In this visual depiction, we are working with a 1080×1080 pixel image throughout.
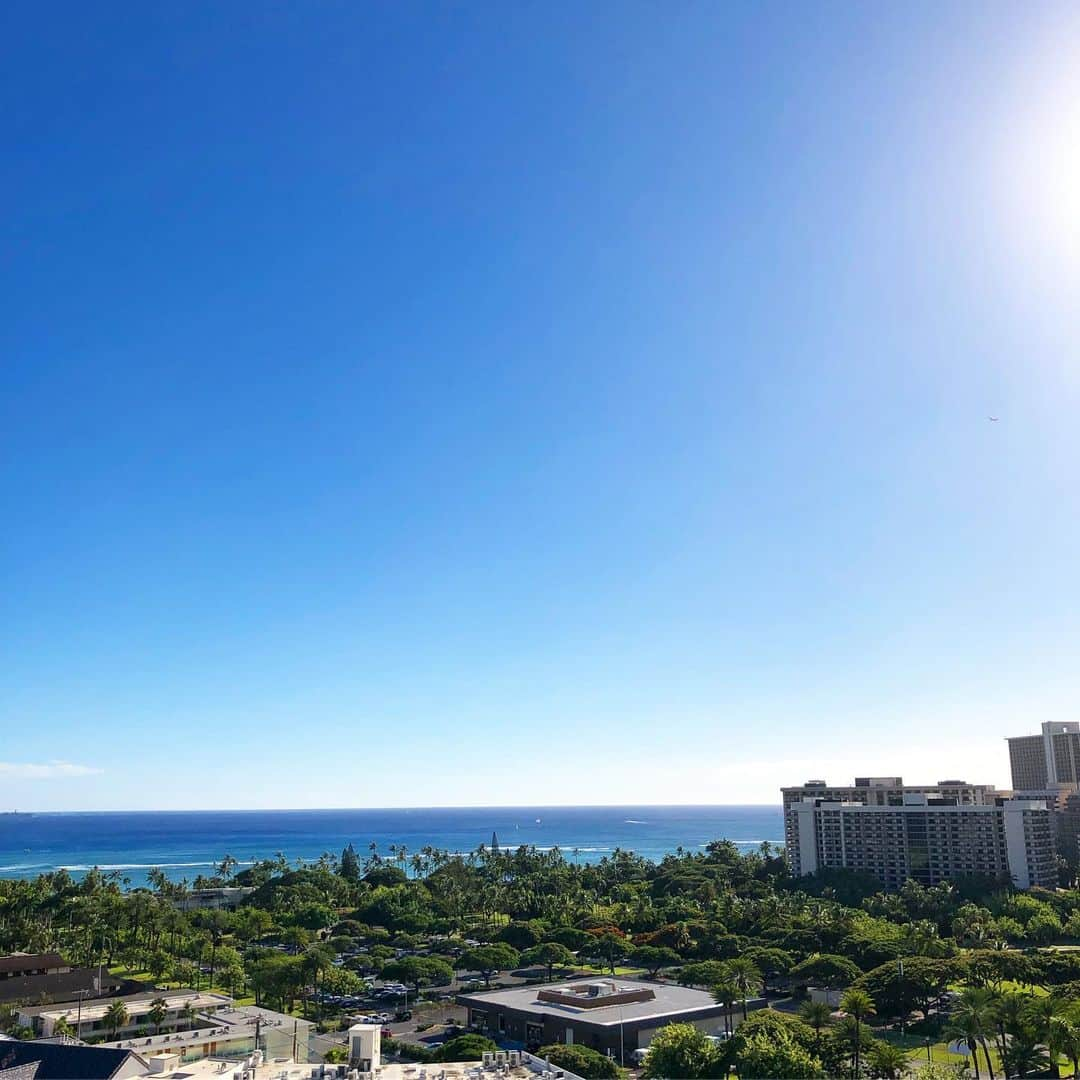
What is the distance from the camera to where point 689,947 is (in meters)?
91.9

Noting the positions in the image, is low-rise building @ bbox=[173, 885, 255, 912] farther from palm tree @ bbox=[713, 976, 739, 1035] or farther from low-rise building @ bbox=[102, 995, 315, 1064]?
palm tree @ bbox=[713, 976, 739, 1035]

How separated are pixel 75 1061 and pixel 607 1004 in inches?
1498

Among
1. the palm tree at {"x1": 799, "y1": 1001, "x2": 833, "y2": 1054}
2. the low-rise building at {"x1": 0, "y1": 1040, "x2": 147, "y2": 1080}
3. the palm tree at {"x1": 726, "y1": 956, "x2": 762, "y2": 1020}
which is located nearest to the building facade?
the palm tree at {"x1": 726, "y1": 956, "x2": 762, "y2": 1020}

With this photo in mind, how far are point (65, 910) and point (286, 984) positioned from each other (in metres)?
45.7

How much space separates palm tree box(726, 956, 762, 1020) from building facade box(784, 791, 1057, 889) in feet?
257

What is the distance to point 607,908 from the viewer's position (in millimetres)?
122562

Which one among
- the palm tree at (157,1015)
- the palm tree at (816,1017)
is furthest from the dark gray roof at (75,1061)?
the palm tree at (816,1017)

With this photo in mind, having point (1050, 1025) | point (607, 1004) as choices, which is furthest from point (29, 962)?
point (1050, 1025)

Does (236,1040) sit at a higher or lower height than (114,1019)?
higher

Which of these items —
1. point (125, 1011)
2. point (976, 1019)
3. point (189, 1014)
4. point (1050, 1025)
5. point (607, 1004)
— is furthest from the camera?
point (607, 1004)

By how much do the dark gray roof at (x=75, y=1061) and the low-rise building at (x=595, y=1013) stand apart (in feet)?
108

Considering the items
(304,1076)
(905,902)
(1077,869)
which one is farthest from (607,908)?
(304,1076)

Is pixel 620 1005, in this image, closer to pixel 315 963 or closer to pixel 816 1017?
pixel 816 1017

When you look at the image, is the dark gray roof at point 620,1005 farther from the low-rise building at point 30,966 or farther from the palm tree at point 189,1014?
the low-rise building at point 30,966
